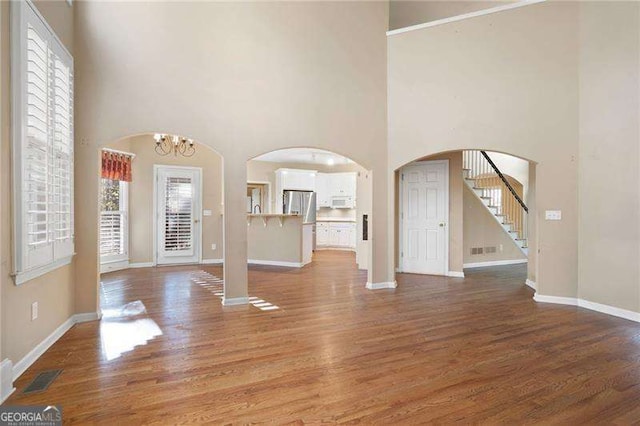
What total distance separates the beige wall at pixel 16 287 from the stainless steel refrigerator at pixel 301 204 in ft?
22.2

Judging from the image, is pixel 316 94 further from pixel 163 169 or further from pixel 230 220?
pixel 163 169

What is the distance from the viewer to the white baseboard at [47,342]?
7.92 ft

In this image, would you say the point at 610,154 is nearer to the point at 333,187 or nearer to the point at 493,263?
the point at 493,263

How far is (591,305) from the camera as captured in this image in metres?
4.09

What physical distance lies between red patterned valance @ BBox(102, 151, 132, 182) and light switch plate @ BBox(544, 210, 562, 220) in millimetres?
7349

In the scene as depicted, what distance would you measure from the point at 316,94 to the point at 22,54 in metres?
3.12

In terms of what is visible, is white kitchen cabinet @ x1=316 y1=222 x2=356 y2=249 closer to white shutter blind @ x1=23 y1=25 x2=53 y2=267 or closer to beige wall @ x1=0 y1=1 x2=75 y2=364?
beige wall @ x1=0 y1=1 x2=75 y2=364

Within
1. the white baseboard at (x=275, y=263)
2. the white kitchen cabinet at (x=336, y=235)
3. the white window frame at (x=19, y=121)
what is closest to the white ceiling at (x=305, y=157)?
the white kitchen cabinet at (x=336, y=235)

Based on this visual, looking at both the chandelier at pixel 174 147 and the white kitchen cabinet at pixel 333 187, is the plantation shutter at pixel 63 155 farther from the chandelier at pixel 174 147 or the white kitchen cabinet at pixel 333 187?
the white kitchen cabinet at pixel 333 187

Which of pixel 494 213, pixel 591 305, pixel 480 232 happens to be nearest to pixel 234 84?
pixel 591 305

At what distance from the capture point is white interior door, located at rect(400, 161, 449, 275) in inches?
239

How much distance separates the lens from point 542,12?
4.34m

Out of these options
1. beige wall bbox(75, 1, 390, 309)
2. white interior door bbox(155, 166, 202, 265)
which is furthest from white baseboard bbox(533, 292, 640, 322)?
white interior door bbox(155, 166, 202, 265)

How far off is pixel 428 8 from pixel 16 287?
7409 mm
